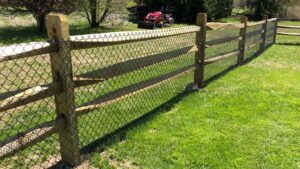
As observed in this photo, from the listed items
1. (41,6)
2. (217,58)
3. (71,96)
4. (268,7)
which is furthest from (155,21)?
(71,96)

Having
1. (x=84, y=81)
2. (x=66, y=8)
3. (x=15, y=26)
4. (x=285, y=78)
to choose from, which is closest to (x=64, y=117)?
(x=84, y=81)

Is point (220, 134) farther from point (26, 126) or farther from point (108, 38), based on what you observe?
point (26, 126)

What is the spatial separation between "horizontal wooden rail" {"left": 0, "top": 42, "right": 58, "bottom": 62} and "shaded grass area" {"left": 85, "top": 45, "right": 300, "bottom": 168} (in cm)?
143

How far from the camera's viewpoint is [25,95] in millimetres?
3289

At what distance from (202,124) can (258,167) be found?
1.34 metres

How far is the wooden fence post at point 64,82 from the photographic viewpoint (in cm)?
344

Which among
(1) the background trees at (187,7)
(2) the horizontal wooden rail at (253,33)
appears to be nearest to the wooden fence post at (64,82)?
(2) the horizontal wooden rail at (253,33)

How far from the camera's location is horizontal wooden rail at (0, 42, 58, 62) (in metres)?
2.98

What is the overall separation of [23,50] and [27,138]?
0.87 metres

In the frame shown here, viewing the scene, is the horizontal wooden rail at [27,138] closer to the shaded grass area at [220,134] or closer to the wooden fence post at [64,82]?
the wooden fence post at [64,82]

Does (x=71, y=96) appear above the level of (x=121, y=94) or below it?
above

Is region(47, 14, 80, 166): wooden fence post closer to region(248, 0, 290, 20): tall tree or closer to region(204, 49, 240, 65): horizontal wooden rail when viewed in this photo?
region(204, 49, 240, 65): horizontal wooden rail

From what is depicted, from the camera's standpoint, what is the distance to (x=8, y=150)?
319cm

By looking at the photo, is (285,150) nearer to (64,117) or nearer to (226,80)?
(64,117)
